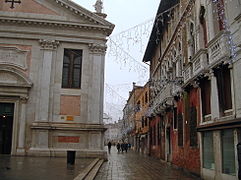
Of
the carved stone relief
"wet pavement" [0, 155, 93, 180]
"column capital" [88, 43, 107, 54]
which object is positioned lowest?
"wet pavement" [0, 155, 93, 180]

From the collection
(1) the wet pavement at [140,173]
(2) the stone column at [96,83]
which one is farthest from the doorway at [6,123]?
(1) the wet pavement at [140,173]

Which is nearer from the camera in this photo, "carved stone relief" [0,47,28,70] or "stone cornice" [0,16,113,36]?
"carved stone relief" [0,47,28,70]

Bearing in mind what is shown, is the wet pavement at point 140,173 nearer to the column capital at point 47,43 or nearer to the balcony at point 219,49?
the balcony at point 219,49

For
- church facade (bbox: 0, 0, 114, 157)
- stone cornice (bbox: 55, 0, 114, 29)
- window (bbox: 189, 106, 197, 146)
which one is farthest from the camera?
stone cornice (bbox: 55, 0, 114, 29)

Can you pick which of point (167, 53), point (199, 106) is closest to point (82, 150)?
point (167, 53)

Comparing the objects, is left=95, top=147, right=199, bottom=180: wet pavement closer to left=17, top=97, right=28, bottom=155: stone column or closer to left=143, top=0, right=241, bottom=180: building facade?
left=143, top=0, right=241, bottom=180: building facade

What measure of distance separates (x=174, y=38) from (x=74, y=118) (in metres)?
10.3

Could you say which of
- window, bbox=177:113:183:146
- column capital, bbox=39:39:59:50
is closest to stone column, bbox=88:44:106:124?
column capital, bbox=39:39:59:50

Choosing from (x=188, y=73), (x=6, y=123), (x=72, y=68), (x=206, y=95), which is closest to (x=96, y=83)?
(x=72, y=68)

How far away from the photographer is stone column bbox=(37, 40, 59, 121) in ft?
77.5

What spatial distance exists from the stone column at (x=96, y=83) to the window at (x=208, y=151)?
1289cm

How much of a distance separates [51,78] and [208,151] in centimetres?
1580

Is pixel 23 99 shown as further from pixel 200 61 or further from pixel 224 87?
pixel 224 87

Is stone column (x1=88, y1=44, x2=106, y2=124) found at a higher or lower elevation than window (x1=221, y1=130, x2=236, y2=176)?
higher
